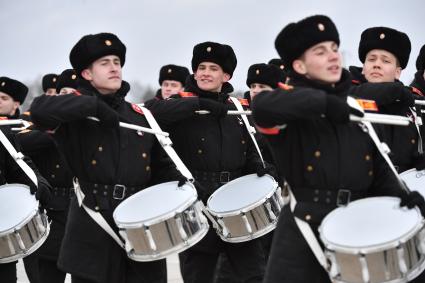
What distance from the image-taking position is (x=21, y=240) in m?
6.14

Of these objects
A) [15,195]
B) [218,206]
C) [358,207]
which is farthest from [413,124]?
[15,195]

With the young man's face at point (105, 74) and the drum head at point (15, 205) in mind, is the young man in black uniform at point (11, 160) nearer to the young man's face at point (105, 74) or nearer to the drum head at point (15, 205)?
the drum head at point (15, 205)

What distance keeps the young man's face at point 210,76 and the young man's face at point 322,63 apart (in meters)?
2.39

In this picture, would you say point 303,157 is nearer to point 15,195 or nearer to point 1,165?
point 15,195

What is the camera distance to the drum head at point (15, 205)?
6.20 m

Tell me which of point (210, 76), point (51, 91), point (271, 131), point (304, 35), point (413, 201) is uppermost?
point (304, 35)

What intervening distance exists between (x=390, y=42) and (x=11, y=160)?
3343 millimetres

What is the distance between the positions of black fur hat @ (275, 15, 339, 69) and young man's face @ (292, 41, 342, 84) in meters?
0.03

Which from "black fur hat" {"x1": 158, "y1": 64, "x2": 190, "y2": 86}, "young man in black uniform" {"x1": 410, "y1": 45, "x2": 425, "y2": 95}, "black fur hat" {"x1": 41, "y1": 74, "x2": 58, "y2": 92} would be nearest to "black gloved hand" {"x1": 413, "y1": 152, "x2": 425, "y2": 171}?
"young man in black uniform" {"x1": 410, "y1": 45, "x2": 425, "y2": 95}

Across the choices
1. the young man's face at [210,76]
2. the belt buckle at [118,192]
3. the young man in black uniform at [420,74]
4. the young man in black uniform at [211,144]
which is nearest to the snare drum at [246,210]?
the young man in black uniform at [211,144]

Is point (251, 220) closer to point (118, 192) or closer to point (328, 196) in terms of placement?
point (118, 192)

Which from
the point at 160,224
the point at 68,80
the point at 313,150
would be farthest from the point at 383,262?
the point at 68,80

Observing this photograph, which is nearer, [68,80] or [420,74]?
[420,74]

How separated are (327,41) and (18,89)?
459 cm
